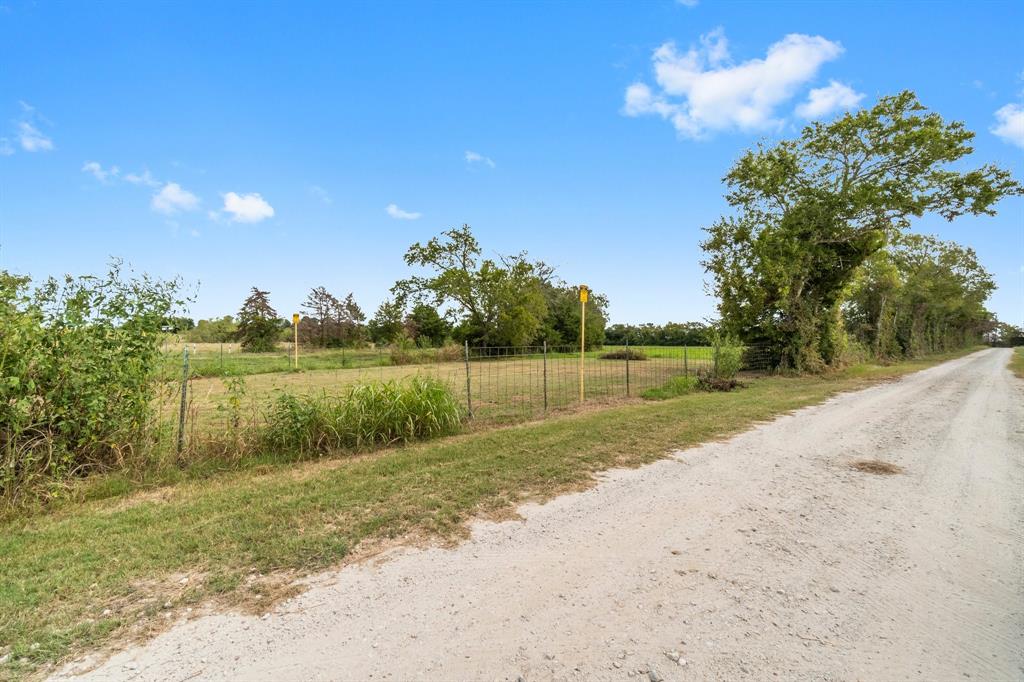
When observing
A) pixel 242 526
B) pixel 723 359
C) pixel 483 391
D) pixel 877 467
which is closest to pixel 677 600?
pixel 242 526

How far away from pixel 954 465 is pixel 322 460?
7143 millimetres

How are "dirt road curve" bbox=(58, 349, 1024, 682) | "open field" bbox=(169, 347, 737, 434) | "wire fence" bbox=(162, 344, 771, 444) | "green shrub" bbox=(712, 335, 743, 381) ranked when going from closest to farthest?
"dirt road curve" bbox=(58, 349, 1024, 682) < "wire fence" bbox=(162, 344, 771, 444) < "open field" bbox=(169, 347, 737, 434) < "green shrub" bbox=(712, 335, 743, 381)

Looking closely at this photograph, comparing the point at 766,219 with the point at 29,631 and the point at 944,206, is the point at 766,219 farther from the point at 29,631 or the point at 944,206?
the point at 29,631

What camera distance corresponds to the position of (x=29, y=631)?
221cm

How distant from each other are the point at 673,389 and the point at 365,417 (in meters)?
Result: 7.70

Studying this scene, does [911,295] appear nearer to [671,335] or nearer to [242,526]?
[671,335]

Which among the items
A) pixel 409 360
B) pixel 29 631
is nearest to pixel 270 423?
pixel 29 631

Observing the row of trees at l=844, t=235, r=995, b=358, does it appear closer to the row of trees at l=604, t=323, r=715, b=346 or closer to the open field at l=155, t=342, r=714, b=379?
the row of trees at l=604, t=323, r=715, b=346

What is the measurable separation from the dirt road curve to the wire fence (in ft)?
11.8

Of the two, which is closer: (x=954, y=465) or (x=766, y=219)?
(x=954, y=465)

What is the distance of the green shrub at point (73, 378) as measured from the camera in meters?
3.75

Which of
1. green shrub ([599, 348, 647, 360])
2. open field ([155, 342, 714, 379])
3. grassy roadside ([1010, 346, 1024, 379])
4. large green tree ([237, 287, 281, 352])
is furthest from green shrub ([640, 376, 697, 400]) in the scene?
large green tree ([237, 287, 281, 352])

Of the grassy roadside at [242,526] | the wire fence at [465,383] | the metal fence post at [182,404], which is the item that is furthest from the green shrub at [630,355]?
the metal fence post at [182,404]

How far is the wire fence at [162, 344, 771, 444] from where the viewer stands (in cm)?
544
